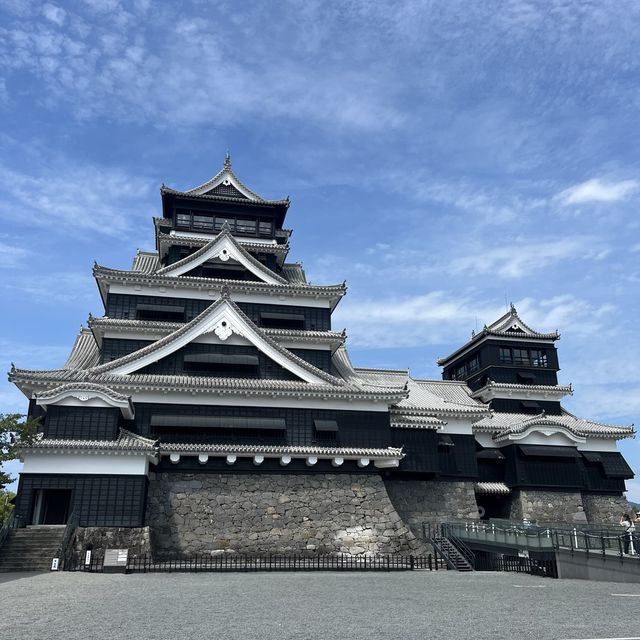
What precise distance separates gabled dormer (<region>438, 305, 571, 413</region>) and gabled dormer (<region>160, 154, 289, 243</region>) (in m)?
16.3

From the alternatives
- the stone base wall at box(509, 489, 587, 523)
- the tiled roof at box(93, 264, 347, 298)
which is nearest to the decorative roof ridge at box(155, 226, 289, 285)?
the tiled roof at box(93, 264, 347, 298)

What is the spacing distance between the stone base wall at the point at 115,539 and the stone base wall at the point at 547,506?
69.2ft

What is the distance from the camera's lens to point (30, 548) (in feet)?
68.0

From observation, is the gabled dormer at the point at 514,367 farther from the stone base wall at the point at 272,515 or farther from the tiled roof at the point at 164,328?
the stone base wall at the point at 272,515

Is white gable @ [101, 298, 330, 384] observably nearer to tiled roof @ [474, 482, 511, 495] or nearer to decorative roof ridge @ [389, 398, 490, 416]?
decorative roof ridge @ [389, 398, 490, 416]

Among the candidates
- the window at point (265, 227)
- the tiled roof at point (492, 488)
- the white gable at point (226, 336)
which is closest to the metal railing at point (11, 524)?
the white gable at point (226, 336)

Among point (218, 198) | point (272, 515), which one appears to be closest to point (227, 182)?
point (218, 198)

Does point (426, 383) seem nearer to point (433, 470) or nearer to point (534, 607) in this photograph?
point (433, 470)

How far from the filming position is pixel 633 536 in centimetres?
1742

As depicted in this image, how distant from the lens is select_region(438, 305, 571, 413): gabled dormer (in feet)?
132

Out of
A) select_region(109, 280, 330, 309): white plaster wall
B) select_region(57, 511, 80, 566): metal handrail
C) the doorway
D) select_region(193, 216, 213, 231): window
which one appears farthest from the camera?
select_region(193, 216, 213, 231): window

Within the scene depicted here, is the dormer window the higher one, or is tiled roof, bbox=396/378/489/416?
the dormer window

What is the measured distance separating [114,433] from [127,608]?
12151 millimetres

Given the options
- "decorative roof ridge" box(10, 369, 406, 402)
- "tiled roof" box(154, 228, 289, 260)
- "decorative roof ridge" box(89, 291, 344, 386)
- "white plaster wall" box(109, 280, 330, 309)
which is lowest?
"decorative roof ridge" box(10, 369, 406, 402)
